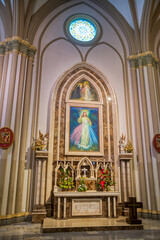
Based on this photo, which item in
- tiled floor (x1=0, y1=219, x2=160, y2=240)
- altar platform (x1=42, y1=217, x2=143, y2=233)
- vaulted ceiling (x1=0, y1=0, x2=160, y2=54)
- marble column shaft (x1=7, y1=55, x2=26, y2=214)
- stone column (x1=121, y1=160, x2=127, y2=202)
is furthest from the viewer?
vaulted ceiling (x1=0, y1=0, x2=160, y2=54)

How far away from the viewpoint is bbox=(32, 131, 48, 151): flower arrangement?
9195 mm

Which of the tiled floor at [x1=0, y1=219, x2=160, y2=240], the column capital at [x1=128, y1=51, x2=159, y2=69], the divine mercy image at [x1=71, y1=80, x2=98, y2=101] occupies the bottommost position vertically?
the tiled floor at [x1=0, y1=219, x2=160, y2=240]


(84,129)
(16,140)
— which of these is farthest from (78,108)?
(16,140)

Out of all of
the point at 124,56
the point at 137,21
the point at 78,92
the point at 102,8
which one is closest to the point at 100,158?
the point at 78,92

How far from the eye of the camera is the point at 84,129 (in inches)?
411

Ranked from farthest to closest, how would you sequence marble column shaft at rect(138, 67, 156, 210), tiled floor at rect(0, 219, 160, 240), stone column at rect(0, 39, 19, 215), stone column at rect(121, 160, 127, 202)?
1. stone column at rect(121, 160, 127, 202)
2. marble column shaft at rect(138, 67, 156, 210)
3. stone column at rect(0, 39, 19, 215)
4. tiled floor at rect(0, 219, 160, 240)

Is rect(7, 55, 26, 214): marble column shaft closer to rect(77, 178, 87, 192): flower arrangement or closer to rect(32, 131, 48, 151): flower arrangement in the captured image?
Answer: rect(32, 131, 48, 151): flower arrangement

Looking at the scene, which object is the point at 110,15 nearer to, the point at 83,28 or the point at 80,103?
the point at 83,28

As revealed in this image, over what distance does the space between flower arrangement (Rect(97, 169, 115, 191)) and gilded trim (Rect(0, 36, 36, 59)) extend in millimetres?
6497

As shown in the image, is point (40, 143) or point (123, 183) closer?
point (40, 143)

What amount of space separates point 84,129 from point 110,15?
7021 millimetres

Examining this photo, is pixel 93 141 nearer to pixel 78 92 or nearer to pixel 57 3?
pixel 78 92

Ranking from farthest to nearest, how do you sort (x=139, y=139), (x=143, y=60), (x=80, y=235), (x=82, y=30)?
(x=82, y=30) < (x=143, y=60) < (x=139, y=139) < (x=80, y=235)

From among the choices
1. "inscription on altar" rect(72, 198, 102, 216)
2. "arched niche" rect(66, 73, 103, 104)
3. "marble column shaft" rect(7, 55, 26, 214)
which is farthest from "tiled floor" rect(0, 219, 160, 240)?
"arched niche" rect(66, 73, 103, 104)
